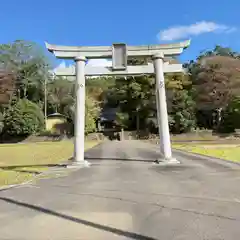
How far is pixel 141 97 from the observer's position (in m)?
57.9

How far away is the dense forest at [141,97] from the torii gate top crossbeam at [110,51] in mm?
34435

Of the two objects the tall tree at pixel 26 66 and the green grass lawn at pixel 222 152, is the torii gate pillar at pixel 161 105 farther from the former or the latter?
the tall tree at pixel 26 66

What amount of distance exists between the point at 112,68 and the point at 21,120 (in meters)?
42.9

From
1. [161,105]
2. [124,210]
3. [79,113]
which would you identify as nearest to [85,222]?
[124,210]

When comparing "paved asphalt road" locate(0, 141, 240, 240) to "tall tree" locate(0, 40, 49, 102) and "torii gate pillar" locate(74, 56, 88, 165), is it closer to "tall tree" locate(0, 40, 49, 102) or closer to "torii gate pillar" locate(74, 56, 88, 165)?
"torii gate pillar" locate(74, 56, 88, 165)

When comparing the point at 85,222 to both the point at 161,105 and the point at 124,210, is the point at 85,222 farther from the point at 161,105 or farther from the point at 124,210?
the point at 161,105

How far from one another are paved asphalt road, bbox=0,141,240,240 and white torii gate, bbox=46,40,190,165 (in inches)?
261

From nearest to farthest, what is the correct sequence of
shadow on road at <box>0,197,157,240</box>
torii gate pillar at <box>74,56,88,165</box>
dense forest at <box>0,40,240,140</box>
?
shadow on road at <box>0,197,157,240</box> → torii gate pillar at <box>74,56,88,165</box> → dense forest at <box>0,40,240,140</box>

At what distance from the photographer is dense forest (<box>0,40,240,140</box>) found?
186 feet

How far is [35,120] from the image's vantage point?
2370 inches

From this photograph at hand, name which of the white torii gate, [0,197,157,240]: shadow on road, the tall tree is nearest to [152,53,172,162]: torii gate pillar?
→ the white torii gate

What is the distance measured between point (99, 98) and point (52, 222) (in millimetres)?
63978

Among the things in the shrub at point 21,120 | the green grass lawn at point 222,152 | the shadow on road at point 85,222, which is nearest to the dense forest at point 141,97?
the shrub at point 21,120

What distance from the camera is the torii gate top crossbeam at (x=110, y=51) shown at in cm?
1853
